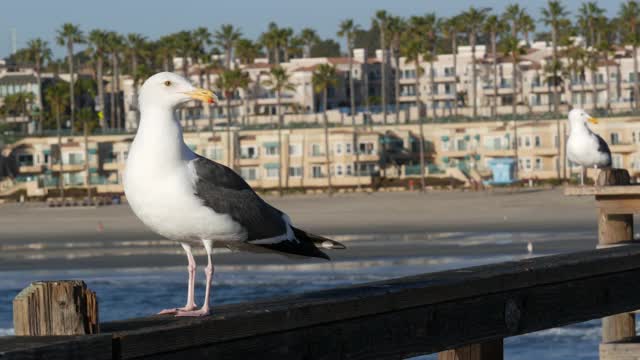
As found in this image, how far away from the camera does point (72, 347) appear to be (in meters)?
4.61

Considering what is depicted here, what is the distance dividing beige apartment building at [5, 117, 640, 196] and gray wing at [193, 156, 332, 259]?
129 metres

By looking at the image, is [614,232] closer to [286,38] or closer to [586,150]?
[586,150]

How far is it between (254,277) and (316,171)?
94.2 m

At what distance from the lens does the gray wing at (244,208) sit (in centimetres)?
670

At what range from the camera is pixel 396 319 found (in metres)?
5.91

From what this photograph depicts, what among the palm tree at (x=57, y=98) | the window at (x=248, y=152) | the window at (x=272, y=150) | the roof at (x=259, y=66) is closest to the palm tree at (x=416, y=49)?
the window at (x=272, y=150)

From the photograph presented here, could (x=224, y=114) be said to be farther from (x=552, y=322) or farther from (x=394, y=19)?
(x=552, y=322)

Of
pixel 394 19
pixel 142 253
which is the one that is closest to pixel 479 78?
pixel 394 19

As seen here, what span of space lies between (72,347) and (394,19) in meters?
189

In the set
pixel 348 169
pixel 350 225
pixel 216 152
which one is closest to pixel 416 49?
pixel 348 169

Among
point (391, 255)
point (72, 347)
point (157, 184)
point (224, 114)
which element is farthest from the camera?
point (224, 114)

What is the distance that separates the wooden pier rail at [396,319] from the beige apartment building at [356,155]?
12860cm

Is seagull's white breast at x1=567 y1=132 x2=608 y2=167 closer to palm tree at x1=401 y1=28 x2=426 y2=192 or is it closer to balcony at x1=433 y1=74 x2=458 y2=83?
palm tree at x1=401 y1=28 x2=426 y2=192

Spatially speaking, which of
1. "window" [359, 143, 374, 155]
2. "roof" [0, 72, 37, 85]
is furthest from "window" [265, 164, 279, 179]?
"roof" [0, 72, 37, 85]
